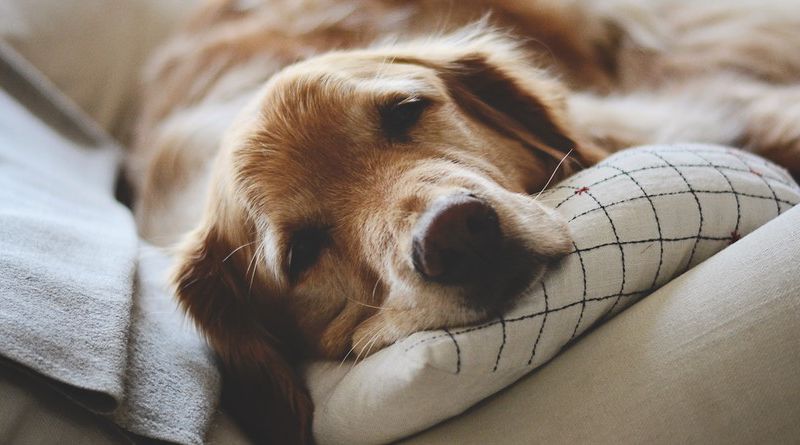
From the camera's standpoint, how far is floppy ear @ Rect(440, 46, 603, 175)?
5.92 feet

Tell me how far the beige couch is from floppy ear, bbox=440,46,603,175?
710 millimetres

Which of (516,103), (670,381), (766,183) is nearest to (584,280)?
(670,381)

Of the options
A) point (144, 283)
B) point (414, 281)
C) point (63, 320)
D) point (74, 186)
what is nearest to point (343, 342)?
point (414, 281)

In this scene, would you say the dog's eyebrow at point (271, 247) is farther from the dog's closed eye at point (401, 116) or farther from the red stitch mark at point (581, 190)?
the red stitch mark at point (581, 190)

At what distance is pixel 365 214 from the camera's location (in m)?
1.46

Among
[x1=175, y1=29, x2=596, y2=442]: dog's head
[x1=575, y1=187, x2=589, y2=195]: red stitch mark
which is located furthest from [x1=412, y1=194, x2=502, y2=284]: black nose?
[x1=575, y1=187, x2=589, y2=195]: red stitch mark

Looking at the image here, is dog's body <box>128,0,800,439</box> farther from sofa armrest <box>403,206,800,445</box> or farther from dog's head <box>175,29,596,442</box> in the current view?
sofa armrest <box>403,206,800,445</box>

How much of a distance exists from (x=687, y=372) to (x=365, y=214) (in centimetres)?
74

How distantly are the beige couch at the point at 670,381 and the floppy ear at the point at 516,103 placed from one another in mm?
710

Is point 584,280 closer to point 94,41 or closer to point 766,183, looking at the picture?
point 766,183

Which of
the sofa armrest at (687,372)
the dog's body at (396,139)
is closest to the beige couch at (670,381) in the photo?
the sofa armrest at (687,372)

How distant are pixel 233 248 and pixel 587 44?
168cm

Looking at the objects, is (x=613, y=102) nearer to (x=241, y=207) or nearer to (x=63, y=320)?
(x=241, y=207)

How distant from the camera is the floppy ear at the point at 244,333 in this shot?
1.45 metres
